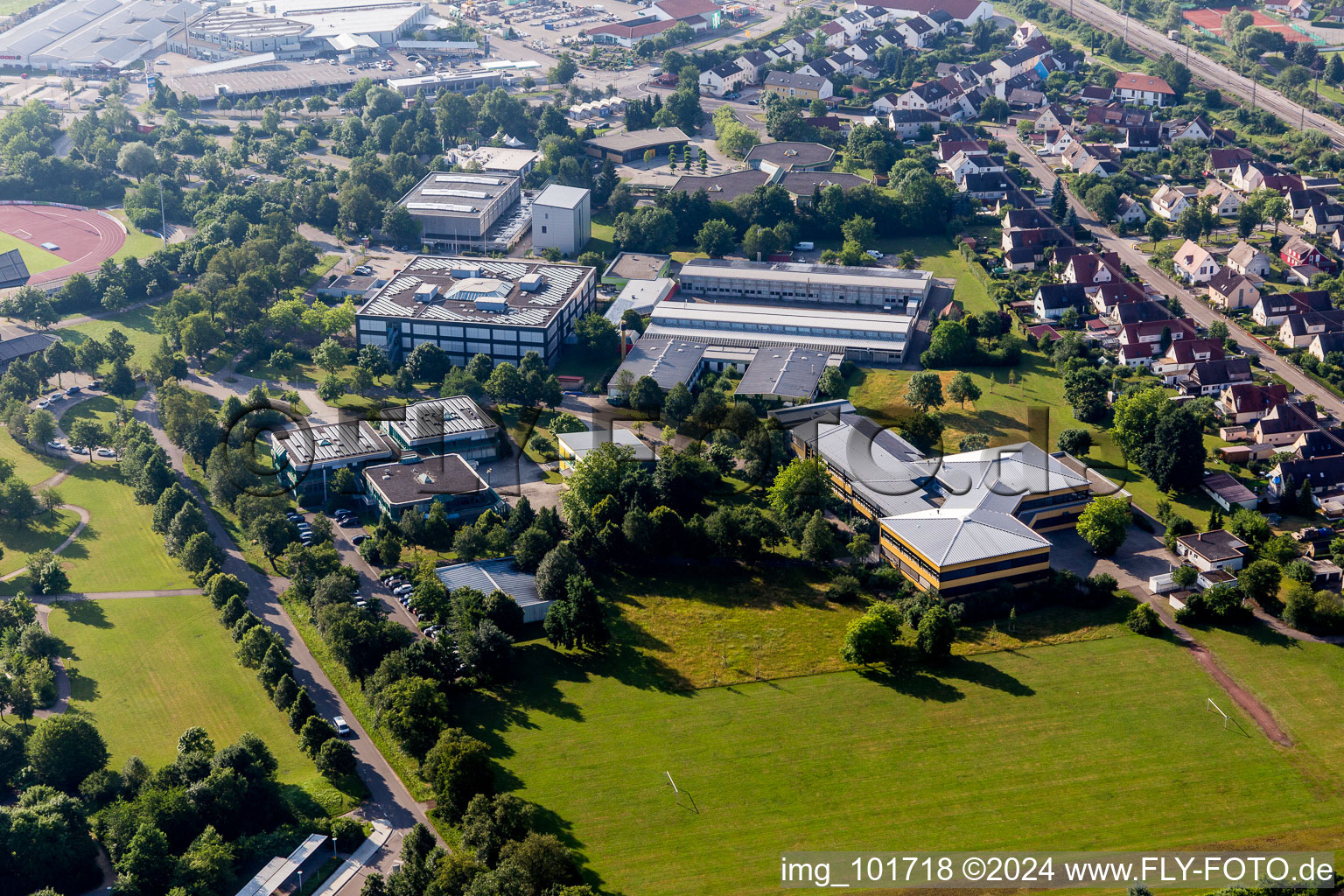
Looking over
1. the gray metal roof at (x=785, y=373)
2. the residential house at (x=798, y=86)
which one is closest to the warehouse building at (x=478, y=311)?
the gray metal roof at (x=785, y=373)

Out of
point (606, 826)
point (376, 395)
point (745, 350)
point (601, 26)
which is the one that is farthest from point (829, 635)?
point (601, 26)

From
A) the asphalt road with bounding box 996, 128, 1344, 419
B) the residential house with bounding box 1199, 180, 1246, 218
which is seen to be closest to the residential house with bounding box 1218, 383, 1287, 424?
the asphalt road with bounding box 996, 128, 1344, 419

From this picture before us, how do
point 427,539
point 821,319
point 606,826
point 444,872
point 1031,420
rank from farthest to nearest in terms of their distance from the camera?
point 821,319 < point 1031,420 < point 427,539 < point 606,826 < point 444,872

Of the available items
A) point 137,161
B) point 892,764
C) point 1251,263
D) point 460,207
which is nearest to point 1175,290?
point 1251,263

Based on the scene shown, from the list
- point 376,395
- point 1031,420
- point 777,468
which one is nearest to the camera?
point 777,468

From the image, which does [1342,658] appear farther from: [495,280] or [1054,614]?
[495,280]

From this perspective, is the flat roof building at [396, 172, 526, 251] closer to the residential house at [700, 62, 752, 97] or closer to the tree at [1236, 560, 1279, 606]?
the residential house at [700, 62, 752, 97]
